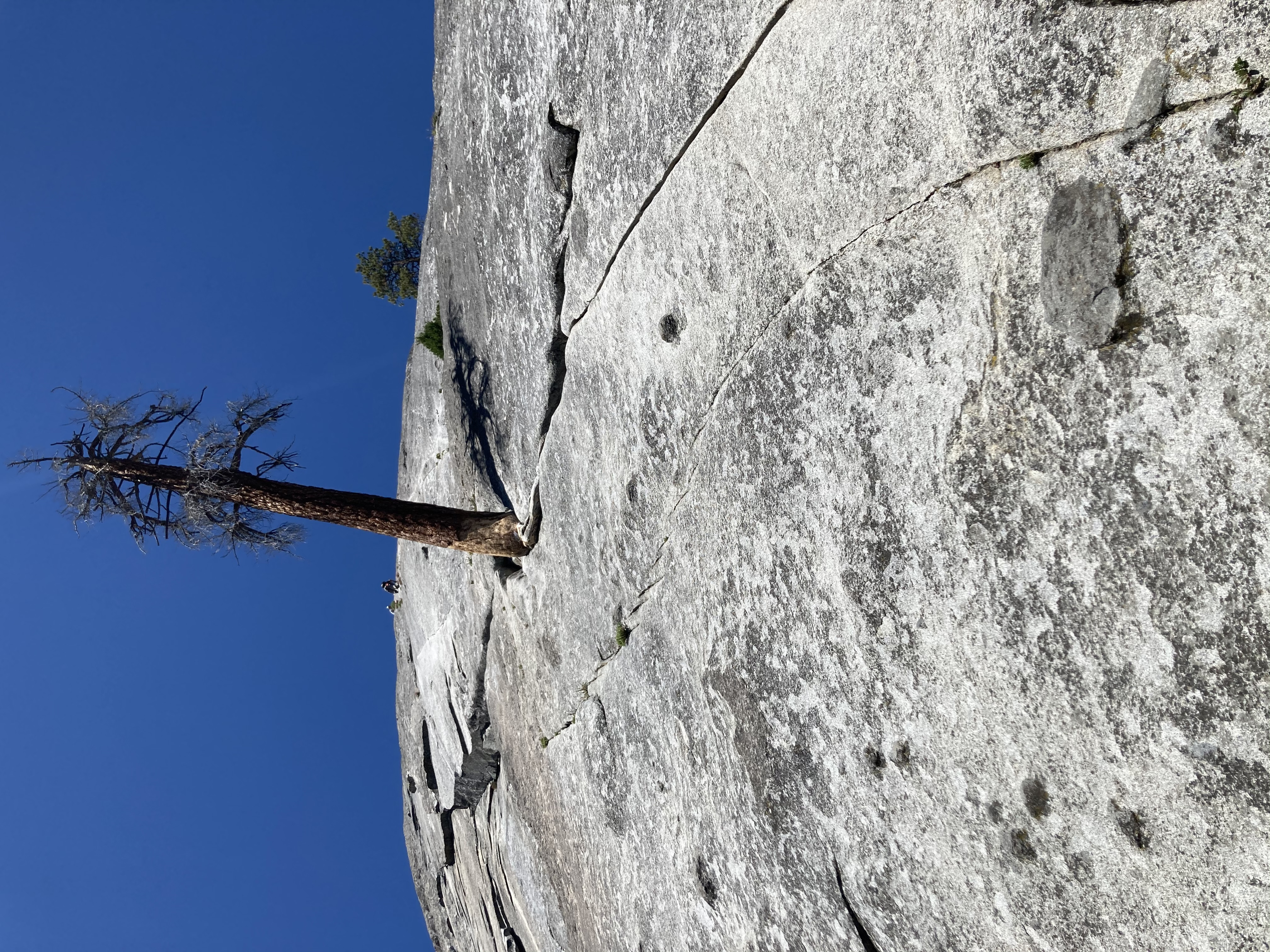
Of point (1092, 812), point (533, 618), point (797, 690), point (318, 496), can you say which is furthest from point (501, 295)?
point (1092, 812)

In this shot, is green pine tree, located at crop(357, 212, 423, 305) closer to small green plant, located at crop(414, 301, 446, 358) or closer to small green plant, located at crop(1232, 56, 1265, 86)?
small green plant, located at crop(414, 301, 446, 358)

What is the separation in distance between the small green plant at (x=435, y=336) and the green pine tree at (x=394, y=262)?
41.2 ft

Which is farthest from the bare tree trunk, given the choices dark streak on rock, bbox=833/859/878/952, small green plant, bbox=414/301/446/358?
dark streak on rock, bbox=833/859/878/952

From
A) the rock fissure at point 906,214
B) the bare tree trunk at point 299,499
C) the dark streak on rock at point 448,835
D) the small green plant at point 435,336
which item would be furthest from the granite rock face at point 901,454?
the dark streak on rock at point 448,835

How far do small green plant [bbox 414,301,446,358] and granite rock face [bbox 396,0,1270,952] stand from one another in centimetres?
265

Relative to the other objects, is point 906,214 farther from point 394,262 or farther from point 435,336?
point 394,262

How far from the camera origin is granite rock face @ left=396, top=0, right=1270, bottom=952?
3.13 metres

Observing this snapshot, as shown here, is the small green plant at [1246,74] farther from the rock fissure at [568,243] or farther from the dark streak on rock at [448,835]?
the dark streak on rock at [448,835]

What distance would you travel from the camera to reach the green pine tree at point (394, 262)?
22.9 m

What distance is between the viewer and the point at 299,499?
7582 mm

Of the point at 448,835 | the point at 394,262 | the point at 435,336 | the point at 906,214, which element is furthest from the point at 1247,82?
the point at 394,262

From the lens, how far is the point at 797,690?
5.07m

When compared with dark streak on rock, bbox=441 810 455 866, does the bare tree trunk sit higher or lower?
higher

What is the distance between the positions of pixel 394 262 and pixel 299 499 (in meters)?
17.1
